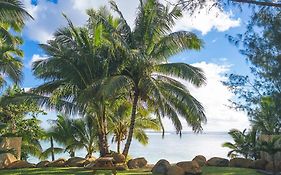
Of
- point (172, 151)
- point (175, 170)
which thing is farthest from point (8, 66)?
point (172, 151)

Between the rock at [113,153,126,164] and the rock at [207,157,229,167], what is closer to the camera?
the rock at [113,153,126,164]

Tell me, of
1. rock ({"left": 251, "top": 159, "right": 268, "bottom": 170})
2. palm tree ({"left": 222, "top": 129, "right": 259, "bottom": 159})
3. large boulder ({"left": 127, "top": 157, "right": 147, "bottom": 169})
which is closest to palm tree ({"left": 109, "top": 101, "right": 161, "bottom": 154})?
large boulder ({"left": 127, "top": 157, "right": 147, "bottom": 169})

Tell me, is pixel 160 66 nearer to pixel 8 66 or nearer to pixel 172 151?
pixel 8 66

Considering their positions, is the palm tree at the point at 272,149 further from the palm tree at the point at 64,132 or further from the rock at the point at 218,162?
the palm tree at the point at 64,132

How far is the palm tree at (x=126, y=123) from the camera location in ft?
62.6

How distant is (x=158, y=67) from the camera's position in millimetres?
16234

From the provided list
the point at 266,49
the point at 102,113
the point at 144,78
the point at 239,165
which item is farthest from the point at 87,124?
the point at 266,49

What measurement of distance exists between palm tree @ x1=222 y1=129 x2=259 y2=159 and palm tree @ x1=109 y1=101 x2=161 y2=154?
13.2 ft

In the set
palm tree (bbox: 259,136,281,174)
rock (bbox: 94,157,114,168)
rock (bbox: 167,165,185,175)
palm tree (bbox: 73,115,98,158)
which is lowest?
rock (bbox: 167,165,185,175)

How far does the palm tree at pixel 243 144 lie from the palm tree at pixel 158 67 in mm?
5596

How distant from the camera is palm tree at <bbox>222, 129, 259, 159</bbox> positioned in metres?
20.3

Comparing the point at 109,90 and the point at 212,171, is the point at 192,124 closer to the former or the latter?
the point at 212,171

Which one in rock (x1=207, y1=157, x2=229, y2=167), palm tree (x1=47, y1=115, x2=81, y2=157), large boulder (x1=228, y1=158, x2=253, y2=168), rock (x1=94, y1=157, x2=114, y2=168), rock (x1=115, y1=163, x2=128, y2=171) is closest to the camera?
rock (x1=94, y1=157, x2=114, y2=168)

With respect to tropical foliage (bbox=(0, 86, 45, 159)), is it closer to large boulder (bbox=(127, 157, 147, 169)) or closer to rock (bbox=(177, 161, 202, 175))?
large boulder (bbox=(127, 157, 147, 169))
